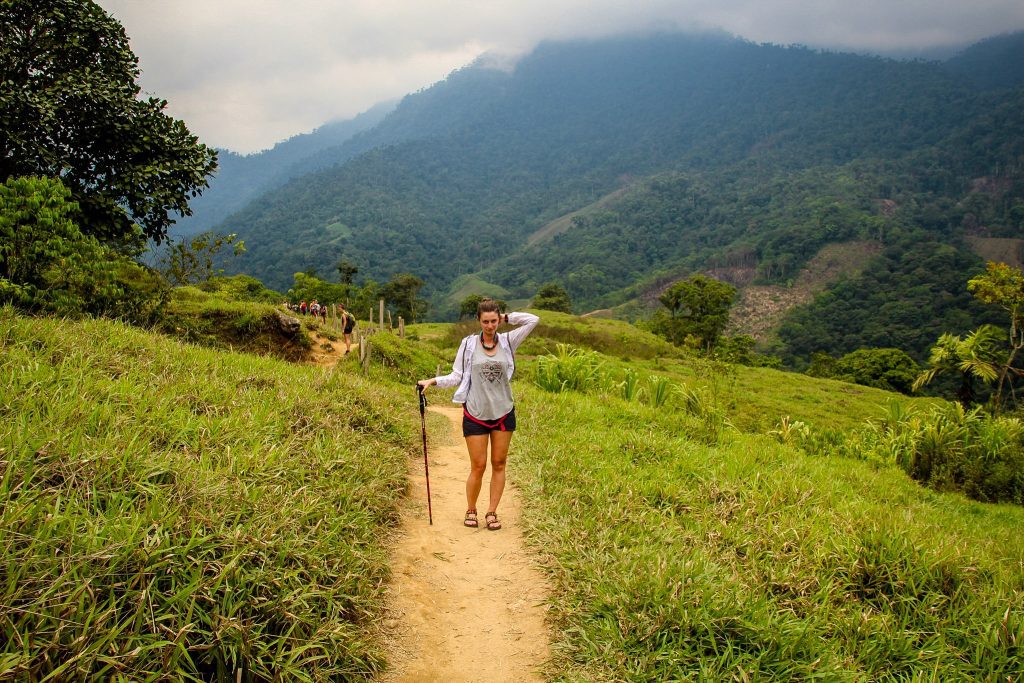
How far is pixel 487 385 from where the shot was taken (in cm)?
530

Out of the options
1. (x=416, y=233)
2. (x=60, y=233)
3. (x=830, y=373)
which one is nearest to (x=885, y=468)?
(x=60, y=233)

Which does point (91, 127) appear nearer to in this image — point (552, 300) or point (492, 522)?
point (492, 522)

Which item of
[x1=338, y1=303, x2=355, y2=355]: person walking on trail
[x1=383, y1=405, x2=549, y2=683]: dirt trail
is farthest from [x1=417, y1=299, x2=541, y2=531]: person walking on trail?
[x1=338, y1=303, x2=355, y2=355]: person walking on trail

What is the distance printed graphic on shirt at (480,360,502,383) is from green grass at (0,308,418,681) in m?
1.60

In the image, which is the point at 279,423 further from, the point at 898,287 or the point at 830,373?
the point at 898,287

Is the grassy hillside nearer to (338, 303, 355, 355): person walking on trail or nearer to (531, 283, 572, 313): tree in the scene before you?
(338, 303, 355, 355): person walking on trail

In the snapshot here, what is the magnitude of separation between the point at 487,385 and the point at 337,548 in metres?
1.93

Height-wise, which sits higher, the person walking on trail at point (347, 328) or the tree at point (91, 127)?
the tree at point (91, 127)

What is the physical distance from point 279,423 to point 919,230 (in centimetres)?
15339

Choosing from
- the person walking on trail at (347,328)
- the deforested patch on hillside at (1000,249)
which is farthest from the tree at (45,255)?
the deforested patch on hillside at (1000,249)

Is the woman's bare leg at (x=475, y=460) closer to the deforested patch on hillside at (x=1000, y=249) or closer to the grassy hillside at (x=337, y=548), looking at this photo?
the grassy hillside at (x=337, y=548)

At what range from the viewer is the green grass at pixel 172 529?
2.78 m

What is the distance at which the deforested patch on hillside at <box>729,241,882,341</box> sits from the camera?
96.3 m

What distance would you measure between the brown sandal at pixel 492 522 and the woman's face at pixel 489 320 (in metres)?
1.85
